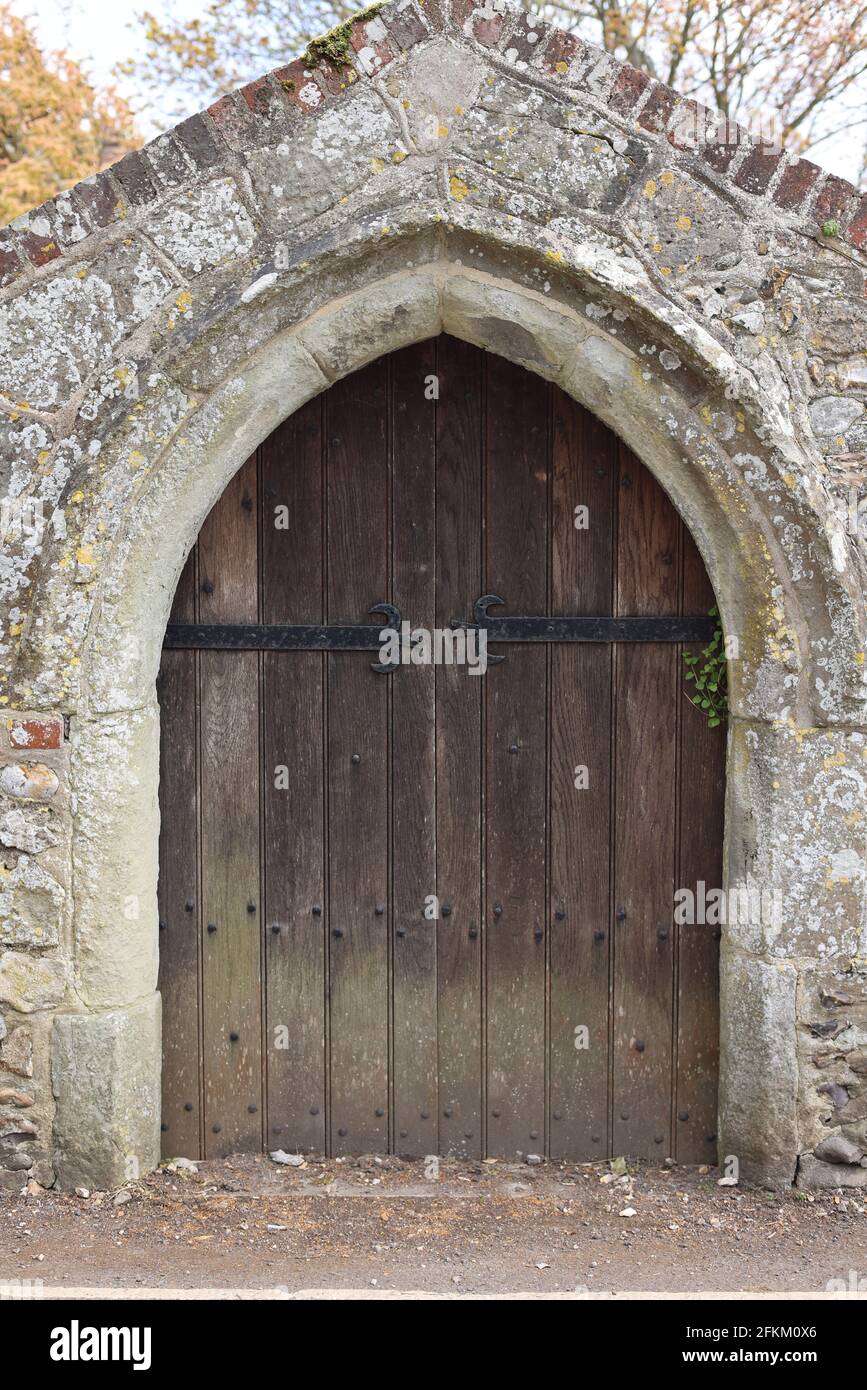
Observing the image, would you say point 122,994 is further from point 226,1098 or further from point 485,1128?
point 485,1128

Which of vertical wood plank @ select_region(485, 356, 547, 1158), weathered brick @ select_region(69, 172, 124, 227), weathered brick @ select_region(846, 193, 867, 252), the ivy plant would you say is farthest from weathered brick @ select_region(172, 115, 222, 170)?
the ivy plant

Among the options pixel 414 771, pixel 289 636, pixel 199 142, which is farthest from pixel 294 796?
pixel 199 142

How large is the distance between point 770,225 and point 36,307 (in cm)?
190

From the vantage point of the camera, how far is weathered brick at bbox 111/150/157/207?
114 inches

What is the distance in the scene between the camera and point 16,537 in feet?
9.74

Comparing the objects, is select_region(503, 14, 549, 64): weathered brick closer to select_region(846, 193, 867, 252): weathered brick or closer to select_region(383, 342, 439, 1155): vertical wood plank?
select_region(383, 342, 439, 1155): vertical wood plank

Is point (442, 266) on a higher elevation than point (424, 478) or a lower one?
higher

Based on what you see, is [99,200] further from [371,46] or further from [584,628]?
[584,628]

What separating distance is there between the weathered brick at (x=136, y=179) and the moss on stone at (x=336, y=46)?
49 centimetres

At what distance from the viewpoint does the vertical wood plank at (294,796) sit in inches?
133

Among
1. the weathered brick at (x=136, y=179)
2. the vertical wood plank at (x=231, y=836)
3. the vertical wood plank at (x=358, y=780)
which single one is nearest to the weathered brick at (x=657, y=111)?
the vertical wood plank at (x=358, y=780)

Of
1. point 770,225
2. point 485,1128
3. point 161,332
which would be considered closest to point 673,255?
point 770,225

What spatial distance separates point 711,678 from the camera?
331cm

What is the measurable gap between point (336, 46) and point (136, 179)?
604 millimetres
